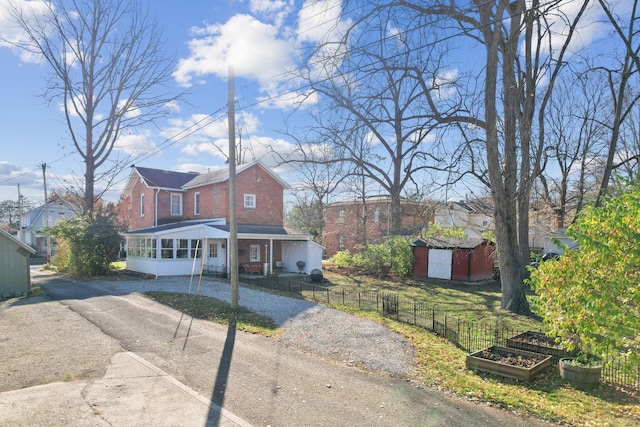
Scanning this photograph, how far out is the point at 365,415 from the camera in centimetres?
590

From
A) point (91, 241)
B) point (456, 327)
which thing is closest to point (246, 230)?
point (91, 241)

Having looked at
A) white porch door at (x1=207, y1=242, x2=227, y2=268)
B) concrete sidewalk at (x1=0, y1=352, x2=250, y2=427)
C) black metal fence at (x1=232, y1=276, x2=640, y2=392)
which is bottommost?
black metal fence at (x1=232, y1=276, x2=640, y2=392)

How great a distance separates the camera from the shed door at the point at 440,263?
26438 mm

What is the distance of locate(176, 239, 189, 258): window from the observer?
2477 centimetres

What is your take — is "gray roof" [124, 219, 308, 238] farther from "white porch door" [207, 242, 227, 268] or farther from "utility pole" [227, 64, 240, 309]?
"utility pole" [227, 64, 240, 309]

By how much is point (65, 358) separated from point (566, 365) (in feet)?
31.1

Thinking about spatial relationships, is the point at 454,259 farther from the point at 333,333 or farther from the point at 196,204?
the point at 196,204

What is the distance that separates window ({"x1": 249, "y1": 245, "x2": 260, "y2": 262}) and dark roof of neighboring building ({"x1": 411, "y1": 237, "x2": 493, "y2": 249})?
415 inches

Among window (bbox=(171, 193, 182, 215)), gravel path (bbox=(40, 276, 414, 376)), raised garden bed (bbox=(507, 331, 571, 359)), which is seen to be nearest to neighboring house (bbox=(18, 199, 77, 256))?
window (bbox=(171, 193, 182, 215))

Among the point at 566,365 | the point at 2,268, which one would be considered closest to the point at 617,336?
the point at 566,365

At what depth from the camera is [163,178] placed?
1258 inches

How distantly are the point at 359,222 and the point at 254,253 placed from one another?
1316 centimetres

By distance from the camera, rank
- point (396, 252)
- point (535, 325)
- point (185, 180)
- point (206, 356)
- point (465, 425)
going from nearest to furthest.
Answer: point (465, 425) → point (206, 356) → point (535, 325) → point (396, 252) → point (185, 180)

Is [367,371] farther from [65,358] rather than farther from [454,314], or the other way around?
[454,314]
